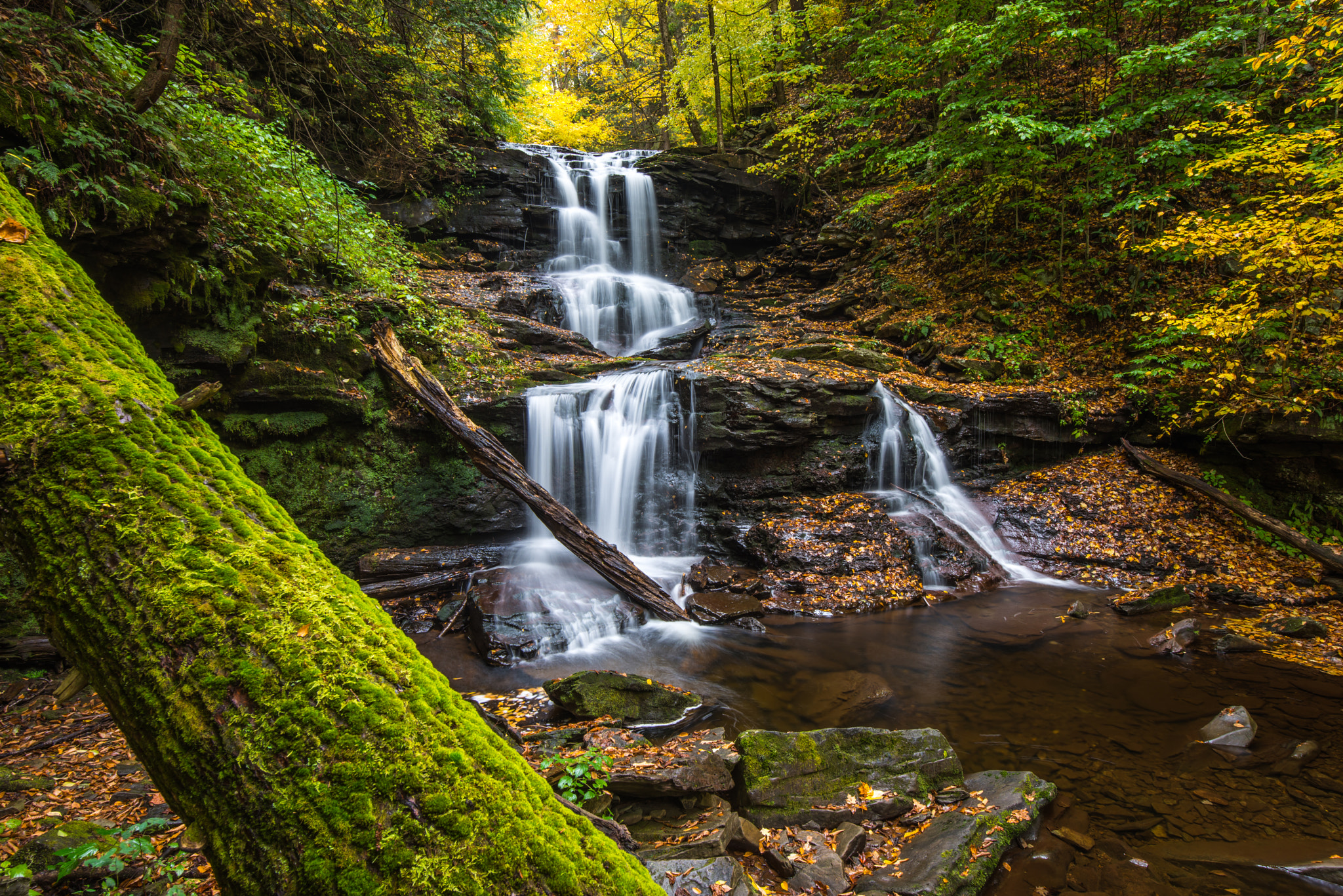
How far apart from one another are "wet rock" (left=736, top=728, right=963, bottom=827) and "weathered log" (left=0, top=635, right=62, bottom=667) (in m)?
5.55

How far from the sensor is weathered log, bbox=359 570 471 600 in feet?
22.7

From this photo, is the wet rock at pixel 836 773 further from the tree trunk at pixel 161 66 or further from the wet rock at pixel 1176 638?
the tree trunk at pixel 161 66

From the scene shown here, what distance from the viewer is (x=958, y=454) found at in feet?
31.4

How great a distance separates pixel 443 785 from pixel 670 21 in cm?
2887

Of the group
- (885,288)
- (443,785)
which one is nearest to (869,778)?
(443,785)

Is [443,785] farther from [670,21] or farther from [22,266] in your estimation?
[670,21]

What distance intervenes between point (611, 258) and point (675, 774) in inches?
606

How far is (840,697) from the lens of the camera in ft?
17.4

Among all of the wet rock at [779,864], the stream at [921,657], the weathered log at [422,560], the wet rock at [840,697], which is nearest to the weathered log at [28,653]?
the weathered log at [422,560]

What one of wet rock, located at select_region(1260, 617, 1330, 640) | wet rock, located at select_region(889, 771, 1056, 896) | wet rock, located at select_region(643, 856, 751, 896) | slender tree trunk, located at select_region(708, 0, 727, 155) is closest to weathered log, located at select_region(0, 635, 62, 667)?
wet rock, located at select_region(643, 856, 751, 896)

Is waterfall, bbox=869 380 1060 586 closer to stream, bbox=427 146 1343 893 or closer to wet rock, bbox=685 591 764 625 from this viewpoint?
stream, bbox=427 146 1343 893

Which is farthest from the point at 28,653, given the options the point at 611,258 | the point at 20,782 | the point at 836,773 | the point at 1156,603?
the point at 611,258

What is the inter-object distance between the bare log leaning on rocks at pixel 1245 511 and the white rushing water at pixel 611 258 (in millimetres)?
9714

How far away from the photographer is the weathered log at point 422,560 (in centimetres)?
714
